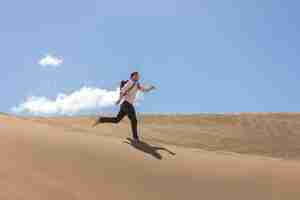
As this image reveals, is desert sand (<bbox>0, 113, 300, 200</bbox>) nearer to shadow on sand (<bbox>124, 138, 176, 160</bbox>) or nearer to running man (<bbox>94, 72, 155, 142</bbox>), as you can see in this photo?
shadow on sand (<bbox>124, 138, 176, 160</bbox>)

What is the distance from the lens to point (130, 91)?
13.1 m

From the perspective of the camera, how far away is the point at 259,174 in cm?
1259

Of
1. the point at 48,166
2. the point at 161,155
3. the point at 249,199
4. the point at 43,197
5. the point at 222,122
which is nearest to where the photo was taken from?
the point at 43,197

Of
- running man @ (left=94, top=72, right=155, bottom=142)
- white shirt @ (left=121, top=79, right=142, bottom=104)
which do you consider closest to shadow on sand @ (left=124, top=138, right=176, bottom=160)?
running man @ (left=94, top=72, right=155, bottom=142)

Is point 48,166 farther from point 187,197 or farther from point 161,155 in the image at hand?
point 161,155

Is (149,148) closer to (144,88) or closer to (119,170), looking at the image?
(144,88)

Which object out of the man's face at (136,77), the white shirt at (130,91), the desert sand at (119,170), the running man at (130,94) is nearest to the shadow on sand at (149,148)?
the desert sand at (119,170)

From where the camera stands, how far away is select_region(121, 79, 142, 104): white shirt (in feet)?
43.0

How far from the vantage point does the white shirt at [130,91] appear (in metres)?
13.1

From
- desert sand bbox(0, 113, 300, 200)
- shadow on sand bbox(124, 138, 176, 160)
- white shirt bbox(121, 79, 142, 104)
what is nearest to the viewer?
desert sand bbox(0, 113, 300, 200)

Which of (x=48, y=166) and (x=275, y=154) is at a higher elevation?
(x=275, y=154)

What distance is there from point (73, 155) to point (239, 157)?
18.0 ft

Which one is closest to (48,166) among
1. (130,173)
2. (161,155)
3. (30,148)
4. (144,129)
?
(30,148)

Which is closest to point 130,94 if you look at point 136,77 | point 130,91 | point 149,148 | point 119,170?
point 130,91
